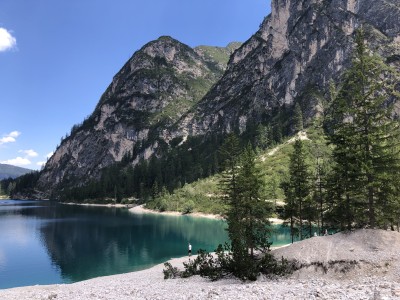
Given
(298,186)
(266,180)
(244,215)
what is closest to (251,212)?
(244,215)

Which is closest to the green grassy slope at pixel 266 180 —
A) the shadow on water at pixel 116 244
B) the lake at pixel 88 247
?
the shadow on water at pixel 116 244

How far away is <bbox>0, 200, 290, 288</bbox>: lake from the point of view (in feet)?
170

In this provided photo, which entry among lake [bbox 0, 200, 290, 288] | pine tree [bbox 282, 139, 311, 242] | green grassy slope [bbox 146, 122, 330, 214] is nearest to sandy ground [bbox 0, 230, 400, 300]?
lake [bbox 0, 200, 290, 288]

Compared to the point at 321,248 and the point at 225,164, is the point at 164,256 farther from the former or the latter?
the point at 321,248

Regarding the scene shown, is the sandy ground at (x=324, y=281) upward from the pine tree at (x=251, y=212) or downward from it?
downward

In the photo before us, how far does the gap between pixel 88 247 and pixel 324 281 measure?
62.8 meters

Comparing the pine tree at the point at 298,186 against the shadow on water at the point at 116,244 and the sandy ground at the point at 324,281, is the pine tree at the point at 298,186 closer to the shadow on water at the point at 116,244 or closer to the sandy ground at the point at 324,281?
the shadow on water at the point at 116,244

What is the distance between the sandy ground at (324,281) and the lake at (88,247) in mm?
23019

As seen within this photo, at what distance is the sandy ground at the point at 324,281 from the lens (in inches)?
751

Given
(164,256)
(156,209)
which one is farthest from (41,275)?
(156,209)

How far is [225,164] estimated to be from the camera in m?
41.1

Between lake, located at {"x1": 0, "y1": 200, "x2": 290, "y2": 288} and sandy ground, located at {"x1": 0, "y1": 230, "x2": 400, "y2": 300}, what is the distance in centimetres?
2302

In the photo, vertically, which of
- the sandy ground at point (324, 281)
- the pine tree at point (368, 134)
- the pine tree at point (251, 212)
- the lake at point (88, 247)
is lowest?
the lake at point (88, 247)

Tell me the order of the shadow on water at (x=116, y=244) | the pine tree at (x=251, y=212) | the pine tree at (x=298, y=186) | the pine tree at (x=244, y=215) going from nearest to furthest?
the pine tree at (x=244, y=215) → the pine tree at (x=251, y=212) → the pine tree at (x=298, y=186) → the shadow on water at (x=116, y=244)
